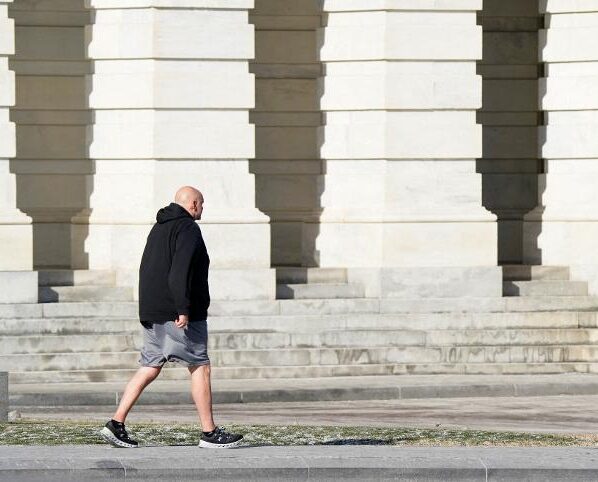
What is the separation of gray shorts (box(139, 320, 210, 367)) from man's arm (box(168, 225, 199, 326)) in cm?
16

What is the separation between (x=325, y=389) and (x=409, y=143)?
4.25 meters

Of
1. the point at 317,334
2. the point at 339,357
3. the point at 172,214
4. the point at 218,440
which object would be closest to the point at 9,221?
the point at 317,334

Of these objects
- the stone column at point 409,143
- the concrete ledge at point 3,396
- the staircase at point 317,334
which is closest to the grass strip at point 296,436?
the concrete ledge at point 3,396

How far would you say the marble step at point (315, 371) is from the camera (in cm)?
2125

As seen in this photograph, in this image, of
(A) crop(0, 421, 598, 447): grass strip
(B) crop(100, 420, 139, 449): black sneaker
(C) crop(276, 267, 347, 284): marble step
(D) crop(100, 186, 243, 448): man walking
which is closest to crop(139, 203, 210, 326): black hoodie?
(D) crop(100, 186, 243, 448): man walking

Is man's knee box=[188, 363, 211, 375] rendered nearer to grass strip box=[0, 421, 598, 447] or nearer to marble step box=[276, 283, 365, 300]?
grass strip box=[0, 421, 598, 447]

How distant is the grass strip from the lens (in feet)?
51.3

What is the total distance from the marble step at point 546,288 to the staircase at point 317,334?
0.42m

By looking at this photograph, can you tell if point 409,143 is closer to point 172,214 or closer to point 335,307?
point 335,307

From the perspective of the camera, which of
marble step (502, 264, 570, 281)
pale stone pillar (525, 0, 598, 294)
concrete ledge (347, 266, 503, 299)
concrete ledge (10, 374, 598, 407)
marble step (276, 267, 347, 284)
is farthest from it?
marble step (502, 264, 570, 281)

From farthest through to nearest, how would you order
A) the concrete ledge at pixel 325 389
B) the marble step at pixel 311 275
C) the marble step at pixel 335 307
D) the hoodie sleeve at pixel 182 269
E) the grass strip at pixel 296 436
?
the marble step at pixel 311 275, the marble step at pixel 335 307, the concrete ledge at pixel 325 389, the grass strip at pixel 296 436, the hoodie sleeve at pixel 182 269

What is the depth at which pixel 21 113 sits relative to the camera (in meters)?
25.7

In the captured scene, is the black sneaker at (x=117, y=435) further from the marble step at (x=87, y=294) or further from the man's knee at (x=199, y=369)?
the marble step at (x=87, y=294)

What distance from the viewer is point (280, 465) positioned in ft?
45.9
